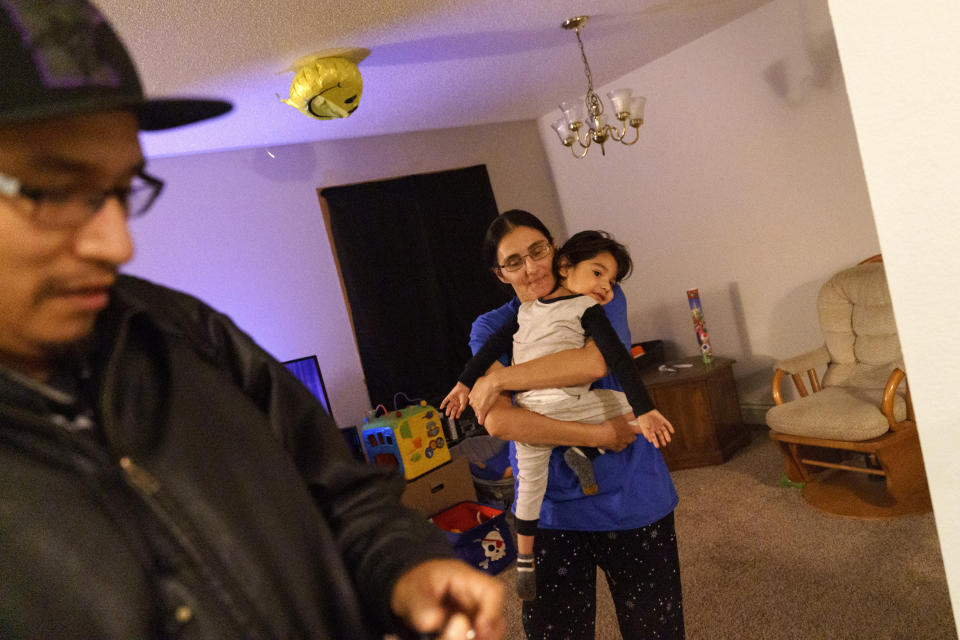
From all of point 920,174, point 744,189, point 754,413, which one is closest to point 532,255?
point 920,174

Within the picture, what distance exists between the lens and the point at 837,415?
3000 mm

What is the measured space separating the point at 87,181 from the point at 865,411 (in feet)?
10.7

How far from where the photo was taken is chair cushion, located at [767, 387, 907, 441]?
2.89 m

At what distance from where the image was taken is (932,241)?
87cm

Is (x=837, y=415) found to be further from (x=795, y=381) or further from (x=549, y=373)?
(x=549, y=373)

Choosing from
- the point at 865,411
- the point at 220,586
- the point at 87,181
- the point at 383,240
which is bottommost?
the point at 865,411

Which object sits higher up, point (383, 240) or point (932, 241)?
point (383, 240)

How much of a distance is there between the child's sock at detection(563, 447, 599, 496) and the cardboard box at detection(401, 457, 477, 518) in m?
2.09

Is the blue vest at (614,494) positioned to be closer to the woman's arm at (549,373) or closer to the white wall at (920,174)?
the woman's arm at (549,373)

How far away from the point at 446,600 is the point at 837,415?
9.58 ft

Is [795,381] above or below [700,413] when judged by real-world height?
above

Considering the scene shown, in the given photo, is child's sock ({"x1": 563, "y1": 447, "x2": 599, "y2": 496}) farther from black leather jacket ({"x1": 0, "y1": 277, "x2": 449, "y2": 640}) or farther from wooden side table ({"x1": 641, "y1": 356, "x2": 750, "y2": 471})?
wooden side table ({"x1": 641, "y1": 356, "x2": 750, "y2": 471})

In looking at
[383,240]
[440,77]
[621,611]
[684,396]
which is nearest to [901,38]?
[621,611]

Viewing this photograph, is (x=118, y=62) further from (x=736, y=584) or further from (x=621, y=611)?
(x=736, y=584)
